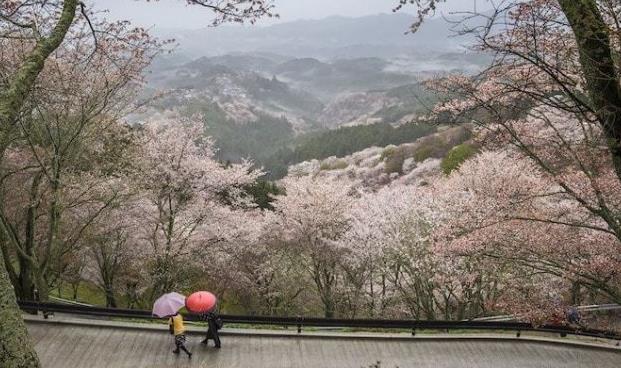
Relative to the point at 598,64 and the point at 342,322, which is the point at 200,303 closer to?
the point at 342,322

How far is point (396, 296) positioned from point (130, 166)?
48.8 feet

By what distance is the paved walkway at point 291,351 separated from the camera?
42.5 feet

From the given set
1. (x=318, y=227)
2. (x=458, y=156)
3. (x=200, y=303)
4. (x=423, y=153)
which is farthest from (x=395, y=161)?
(x=200, y=303)

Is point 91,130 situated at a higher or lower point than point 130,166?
higher

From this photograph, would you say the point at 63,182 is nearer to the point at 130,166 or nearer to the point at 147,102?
the point at 147,102

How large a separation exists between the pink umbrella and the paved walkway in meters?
1.24

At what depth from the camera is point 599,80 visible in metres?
6.23

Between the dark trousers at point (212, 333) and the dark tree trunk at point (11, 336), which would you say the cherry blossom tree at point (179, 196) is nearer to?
the dark trousers at point (212, 333)

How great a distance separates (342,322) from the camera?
15.5m

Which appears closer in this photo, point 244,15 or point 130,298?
point 244,15

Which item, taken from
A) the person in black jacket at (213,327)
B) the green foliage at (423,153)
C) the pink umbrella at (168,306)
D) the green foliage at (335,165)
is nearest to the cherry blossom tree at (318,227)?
the person in black jacket at (213,327)

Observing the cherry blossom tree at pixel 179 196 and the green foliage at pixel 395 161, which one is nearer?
the cherry blossom tree at pixel 179 196

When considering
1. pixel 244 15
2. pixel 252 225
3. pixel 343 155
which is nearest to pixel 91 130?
pixel 244 15

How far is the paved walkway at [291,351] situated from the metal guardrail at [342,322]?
1.37 ft
